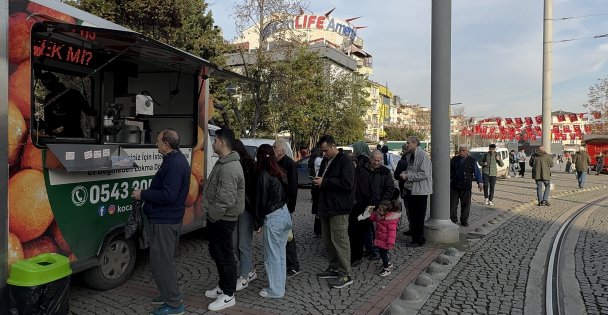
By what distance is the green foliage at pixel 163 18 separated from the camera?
17.6 metres

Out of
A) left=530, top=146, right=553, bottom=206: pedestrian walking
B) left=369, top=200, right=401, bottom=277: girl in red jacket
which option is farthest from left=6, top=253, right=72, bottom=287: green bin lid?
left=530, top=146, right=553, bottom=206: pedestrian walking

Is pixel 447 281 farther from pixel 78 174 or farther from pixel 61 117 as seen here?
pixel 61 117

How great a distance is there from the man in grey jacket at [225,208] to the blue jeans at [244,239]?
0.50 meters

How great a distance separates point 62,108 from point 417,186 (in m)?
4.97

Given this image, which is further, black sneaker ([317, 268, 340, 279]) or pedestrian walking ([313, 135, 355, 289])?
black sneaker ([317, 268, 340, 279])

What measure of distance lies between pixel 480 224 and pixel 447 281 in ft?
14.4

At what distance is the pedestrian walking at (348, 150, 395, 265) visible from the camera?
593 centimetres

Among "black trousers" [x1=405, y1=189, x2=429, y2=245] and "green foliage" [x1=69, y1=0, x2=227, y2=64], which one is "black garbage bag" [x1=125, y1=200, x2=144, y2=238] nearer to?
"black trousers" [x1=405, y1=189, x2=429, y2=245]

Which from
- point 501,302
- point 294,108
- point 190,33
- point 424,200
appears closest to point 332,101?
point 294,108

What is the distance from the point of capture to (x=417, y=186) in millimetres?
6879

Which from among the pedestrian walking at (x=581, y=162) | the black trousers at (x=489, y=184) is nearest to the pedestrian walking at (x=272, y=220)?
the black trousers at (x=489, y=184)

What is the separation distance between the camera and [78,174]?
13.9 ft

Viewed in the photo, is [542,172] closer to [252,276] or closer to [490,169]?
[490,169]

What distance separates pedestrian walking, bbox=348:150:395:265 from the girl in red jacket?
245mm
